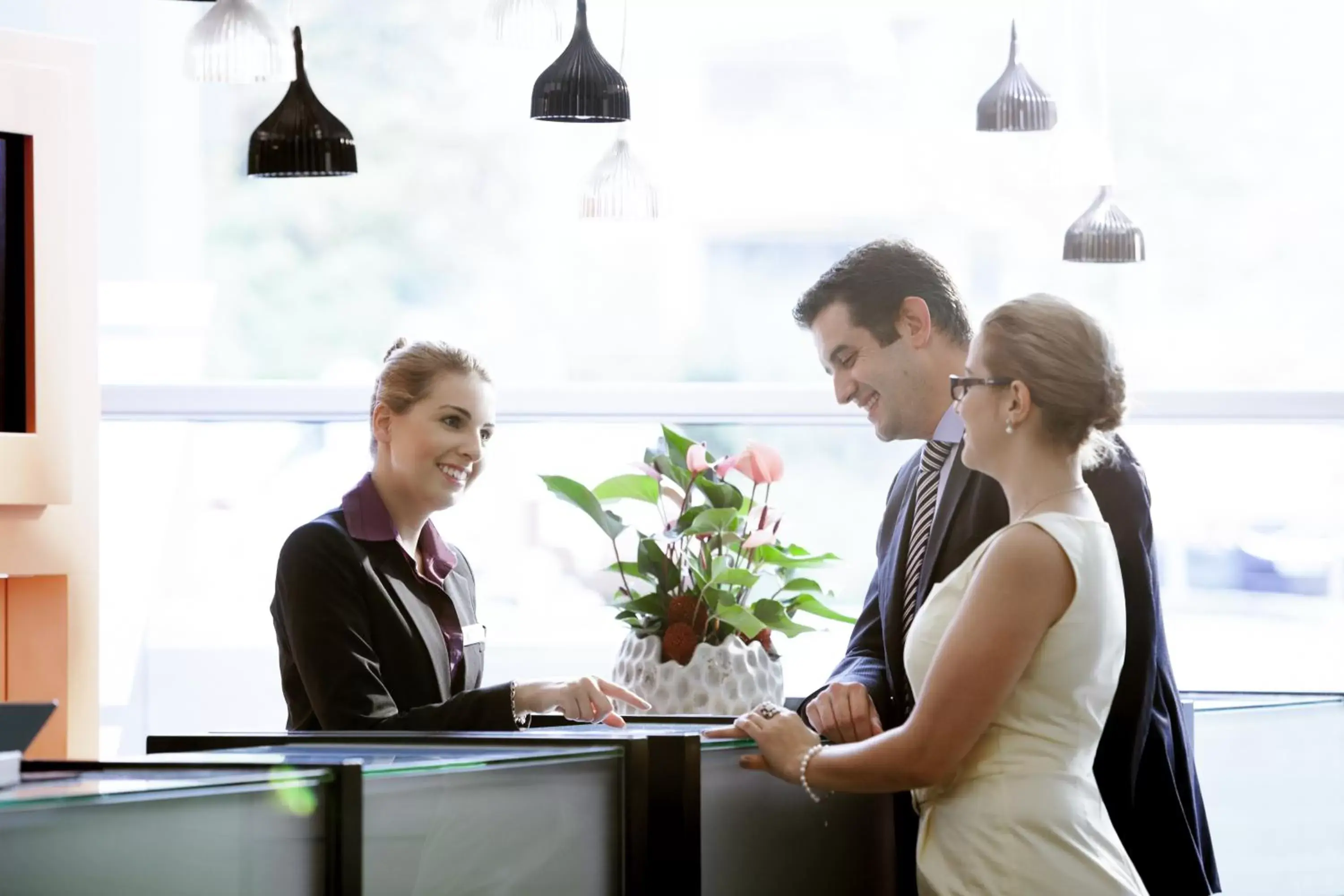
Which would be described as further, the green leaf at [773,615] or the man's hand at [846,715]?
the green leaf at [773,615]

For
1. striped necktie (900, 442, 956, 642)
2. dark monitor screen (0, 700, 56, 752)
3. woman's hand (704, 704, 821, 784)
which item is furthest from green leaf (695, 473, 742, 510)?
dark monitor screen (0, 700, 56, 752)

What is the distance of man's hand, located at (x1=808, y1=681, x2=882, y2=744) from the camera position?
6.67 feet

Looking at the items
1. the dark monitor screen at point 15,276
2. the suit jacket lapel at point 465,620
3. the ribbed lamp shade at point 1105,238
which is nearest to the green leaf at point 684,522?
the suit jacket lapel at point 465,620

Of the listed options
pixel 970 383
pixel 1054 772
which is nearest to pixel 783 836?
pixel 1054 772

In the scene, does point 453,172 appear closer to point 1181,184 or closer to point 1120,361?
point 1181,184

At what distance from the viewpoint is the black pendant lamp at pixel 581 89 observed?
2.77 meters

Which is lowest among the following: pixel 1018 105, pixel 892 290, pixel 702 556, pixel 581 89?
pixel 702 556

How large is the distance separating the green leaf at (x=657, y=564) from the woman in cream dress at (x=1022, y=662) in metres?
0.97

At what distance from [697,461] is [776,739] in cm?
110

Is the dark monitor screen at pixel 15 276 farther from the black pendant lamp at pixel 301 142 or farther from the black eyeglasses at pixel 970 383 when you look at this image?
the black eyeglasses at pixel 970 383

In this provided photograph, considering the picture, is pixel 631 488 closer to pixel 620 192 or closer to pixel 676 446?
pixel 676 446

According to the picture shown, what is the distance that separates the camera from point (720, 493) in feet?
9.75

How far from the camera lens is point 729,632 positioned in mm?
2820

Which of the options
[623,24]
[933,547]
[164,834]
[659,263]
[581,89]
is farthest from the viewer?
[659,263]
